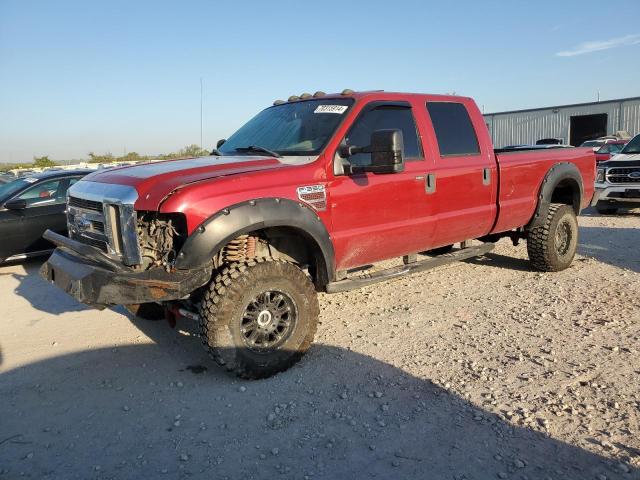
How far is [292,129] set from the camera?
15.0ft

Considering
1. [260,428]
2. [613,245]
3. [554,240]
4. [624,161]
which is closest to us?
[260,428]

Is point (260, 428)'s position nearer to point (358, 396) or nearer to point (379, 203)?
point (358, 396)

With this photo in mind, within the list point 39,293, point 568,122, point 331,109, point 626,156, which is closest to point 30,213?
point 39,293

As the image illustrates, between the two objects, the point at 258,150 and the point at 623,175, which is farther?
the point at 623,175

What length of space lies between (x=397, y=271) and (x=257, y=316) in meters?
1.48

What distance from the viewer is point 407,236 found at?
15.3 feet

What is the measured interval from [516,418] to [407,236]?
199 cm

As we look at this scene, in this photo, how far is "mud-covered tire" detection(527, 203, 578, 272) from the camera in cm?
619

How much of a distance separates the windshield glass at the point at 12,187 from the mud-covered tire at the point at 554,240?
7.30m

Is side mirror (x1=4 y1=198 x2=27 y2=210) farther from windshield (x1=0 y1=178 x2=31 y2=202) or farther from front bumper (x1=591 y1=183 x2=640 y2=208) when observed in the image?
front bumper (x1=591 y1=183 x2=640 y2=208)

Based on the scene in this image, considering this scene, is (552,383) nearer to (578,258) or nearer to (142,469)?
(142,469)

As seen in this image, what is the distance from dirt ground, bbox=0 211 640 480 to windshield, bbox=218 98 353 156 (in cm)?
170

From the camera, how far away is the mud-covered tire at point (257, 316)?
11.6 feet

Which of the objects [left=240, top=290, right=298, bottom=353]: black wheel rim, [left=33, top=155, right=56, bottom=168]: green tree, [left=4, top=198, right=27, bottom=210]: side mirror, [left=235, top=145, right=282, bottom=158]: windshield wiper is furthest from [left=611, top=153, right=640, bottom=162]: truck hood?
[left=33, top=155, right=56, bottom=168]: green tree
